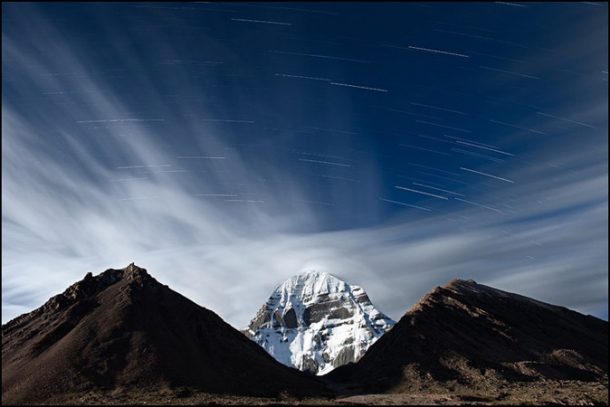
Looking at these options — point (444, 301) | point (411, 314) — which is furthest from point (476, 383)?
point (444, 301)

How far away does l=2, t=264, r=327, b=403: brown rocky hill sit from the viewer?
6850 cm

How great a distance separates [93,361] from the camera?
74.0 meters

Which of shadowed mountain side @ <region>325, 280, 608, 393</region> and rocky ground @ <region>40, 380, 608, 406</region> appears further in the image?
shadowed mountain side @ <region>325, 280, 608, 393</region>

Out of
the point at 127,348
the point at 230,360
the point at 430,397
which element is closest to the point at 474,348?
the point at 430,397

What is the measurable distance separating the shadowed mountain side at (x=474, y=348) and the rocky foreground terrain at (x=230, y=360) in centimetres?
47

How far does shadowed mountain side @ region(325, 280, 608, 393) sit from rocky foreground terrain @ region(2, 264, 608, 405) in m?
0.47

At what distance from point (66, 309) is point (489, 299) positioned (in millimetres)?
139562

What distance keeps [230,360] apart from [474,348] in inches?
2613

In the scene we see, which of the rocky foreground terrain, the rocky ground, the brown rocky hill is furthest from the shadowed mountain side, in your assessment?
the brown rocky hill

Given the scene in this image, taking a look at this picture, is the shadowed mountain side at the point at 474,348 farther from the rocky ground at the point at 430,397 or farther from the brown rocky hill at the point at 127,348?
the brown rocky hill at the point at 127,348

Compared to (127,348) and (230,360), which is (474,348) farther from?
(127,348)

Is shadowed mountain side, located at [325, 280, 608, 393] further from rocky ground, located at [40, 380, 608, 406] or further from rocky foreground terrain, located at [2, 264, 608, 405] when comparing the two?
rocky ground, located at [40, 380, 608, 406]

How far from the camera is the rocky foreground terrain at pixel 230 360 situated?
68.5 meters

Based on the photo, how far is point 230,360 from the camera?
8881 cm
